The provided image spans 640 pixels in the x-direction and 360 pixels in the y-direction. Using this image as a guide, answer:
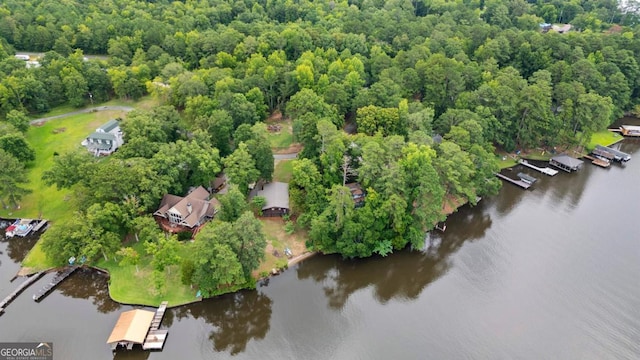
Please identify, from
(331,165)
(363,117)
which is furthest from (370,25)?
(331,165)

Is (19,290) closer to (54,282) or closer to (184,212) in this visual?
(54,282)

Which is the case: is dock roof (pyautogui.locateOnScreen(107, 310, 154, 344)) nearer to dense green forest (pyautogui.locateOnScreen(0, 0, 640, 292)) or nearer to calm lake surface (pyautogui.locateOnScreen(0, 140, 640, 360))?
calm lake surface (pyautogui.locateOnScreen(0, 140, 640, 360))

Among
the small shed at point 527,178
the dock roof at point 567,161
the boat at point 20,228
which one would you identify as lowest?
the boat at point 20,228

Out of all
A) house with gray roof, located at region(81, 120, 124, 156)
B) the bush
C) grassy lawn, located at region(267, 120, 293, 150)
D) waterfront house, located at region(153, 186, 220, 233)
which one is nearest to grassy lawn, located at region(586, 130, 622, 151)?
grassy lawn, located at region(267, 120, 293, 150)

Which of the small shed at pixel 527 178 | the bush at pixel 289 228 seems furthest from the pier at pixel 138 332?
the small shed at pixel 527 178

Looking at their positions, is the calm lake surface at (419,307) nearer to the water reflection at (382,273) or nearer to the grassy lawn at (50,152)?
the water reflection at (382,273)

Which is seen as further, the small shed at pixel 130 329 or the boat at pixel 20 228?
the boat at pixel 20 228
